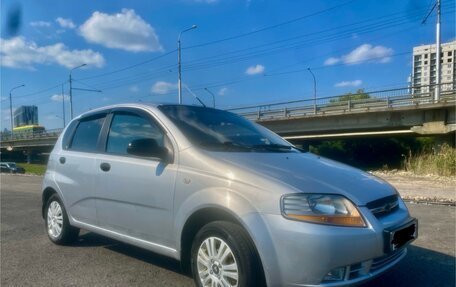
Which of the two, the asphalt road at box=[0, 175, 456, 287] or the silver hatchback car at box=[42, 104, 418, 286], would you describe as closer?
the silver hatchback car at box=[42, 104, 418, 286]

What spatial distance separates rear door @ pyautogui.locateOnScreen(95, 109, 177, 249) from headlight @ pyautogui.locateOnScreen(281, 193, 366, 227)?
1.13 m

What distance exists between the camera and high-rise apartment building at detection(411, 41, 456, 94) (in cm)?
3550

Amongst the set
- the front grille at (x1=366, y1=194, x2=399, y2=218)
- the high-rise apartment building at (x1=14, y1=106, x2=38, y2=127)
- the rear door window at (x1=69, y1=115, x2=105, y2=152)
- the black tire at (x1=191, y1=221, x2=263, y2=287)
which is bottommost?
the black tire at (x1=191, y1=221, x2=263, y2=287)

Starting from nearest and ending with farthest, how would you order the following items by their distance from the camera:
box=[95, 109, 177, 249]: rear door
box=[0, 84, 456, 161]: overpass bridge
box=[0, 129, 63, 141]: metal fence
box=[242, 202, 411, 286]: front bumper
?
box=[242, 202, 411, 286]: front bumper
box=[95, 109, 177, 249]: rear door
box=[0, 84, 456, 161]: overpass bridge
box=[0, 129, 63, 141]: metal fence

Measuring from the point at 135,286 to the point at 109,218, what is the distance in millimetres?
861

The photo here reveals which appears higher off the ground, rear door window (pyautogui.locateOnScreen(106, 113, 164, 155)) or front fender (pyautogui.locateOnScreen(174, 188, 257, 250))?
rear door window (pyautogui.locateOnScreen(106, 113, 164, 155))

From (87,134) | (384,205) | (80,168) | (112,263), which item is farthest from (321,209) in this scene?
(87,134)

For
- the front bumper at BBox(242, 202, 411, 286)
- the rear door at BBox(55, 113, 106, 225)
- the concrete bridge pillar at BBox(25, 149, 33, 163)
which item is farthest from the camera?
the concrete bridge pillar at BBox(25, 149, 33, 163)

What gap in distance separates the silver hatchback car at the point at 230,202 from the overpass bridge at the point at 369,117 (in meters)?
24.9

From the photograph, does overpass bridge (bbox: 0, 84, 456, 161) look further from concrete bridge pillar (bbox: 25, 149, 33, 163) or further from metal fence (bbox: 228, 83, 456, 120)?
concrete bridge pillar (bbox: 25, 149, 33, 163)

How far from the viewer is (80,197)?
4.62 m

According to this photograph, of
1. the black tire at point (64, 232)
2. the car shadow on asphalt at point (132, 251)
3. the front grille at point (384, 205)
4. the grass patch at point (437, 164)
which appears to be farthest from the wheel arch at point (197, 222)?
the grass patch at point (437, 164)

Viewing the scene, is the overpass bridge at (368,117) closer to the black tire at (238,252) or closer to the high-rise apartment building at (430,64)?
the high-rise apartment building at (430,64)

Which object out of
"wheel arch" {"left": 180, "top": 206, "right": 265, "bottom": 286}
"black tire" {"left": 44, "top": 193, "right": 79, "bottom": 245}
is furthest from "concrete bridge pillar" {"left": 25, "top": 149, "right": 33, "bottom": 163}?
"wheel arch" {"left": 180, "top": 206, "right": 265, "bottom": 286}
